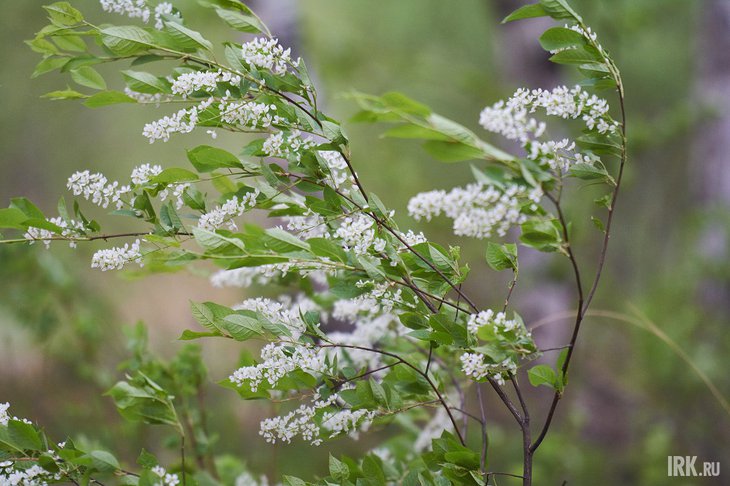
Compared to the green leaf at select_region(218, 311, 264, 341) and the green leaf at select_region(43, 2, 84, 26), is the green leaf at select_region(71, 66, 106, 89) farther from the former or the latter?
the green leaf at select_region(218, 311, 264, 341)

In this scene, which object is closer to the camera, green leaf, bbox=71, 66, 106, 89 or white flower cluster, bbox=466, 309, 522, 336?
white flower cluster, bbox=466, 309, 522, 336

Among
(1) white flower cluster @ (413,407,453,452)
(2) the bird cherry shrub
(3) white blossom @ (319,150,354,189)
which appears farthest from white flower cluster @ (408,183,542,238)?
(1) white flower cluster @ (413,407,453,452)

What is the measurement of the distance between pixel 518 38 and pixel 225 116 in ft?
7.55

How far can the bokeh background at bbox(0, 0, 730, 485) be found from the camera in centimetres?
214

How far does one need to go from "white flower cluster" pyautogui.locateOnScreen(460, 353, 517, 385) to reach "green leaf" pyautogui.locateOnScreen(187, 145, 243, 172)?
0.34 m

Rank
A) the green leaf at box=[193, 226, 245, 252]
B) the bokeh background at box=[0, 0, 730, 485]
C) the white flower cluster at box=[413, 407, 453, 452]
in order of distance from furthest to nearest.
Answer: the bokeh background at box=[0, 0, 730, 485]
the white flower cluster at box=[413, 407, 453, 452]
the green leaf at box=[193, 226, 245, 252]

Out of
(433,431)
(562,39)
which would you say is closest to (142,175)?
(562,39)

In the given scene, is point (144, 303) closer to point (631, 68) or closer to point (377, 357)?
point (631, 68)

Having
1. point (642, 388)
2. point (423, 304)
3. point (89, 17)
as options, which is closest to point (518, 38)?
point (642, 388)

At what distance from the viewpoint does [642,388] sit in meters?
2.87

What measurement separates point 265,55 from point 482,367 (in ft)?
1.33

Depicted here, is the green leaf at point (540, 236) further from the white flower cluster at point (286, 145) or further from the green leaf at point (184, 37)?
the green leaf at point (184, 37)

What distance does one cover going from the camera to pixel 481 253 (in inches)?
138

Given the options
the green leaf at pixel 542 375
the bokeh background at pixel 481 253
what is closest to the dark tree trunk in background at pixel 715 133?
the bokeh background at pixel 481 253
